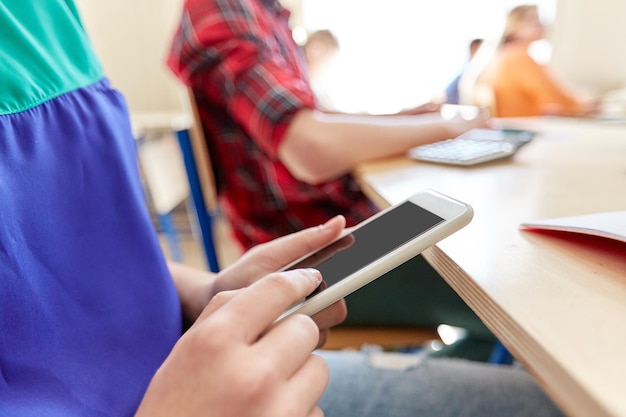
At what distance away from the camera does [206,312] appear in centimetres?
32

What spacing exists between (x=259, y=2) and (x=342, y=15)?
2390 mm

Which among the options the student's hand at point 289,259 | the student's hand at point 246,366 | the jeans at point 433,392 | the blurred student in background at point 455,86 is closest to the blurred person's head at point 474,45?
the blurred student in background at point 455,86

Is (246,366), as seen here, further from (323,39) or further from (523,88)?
(323,39)

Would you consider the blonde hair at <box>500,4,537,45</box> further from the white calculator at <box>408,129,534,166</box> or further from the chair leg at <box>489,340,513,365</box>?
the chair leg at <box>489,340,513,365</box>

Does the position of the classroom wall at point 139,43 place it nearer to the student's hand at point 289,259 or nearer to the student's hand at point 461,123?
the student's hand at point 461,123

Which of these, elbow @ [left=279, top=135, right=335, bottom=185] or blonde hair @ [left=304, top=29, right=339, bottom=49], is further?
blonde hair @ [left=304, top=29, right=339, bottom=49]

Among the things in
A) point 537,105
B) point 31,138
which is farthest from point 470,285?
point 537,105

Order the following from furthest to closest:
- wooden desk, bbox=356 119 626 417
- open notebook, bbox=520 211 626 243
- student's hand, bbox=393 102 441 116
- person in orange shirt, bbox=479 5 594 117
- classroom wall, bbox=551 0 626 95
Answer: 1. person in orange shirt, bbox=479 5 594 117
2. classroom wall, bbox=551 0 626 95
3. student's hand, bbox=393 102 441 116
4. open notebook, bbox=520 211 626 243
5. wooden desk, bbox=356 119 626 417

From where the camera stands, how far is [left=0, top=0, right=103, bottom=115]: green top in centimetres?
37

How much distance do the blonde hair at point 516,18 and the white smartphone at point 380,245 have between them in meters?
2.49

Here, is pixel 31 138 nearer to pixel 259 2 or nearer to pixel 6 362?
pixel 6 362

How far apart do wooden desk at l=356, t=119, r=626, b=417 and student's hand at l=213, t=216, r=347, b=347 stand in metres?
0.09

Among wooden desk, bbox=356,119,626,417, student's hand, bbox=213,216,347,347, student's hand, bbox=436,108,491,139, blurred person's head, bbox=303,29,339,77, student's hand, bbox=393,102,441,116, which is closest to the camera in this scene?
wooden desk, bbox=356,119,626,417

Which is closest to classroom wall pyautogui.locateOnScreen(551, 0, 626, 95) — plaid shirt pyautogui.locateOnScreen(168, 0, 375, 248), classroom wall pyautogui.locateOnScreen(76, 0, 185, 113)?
plaid shirt pyautogui.locateOnScreen(168, 0, 375, 248)
